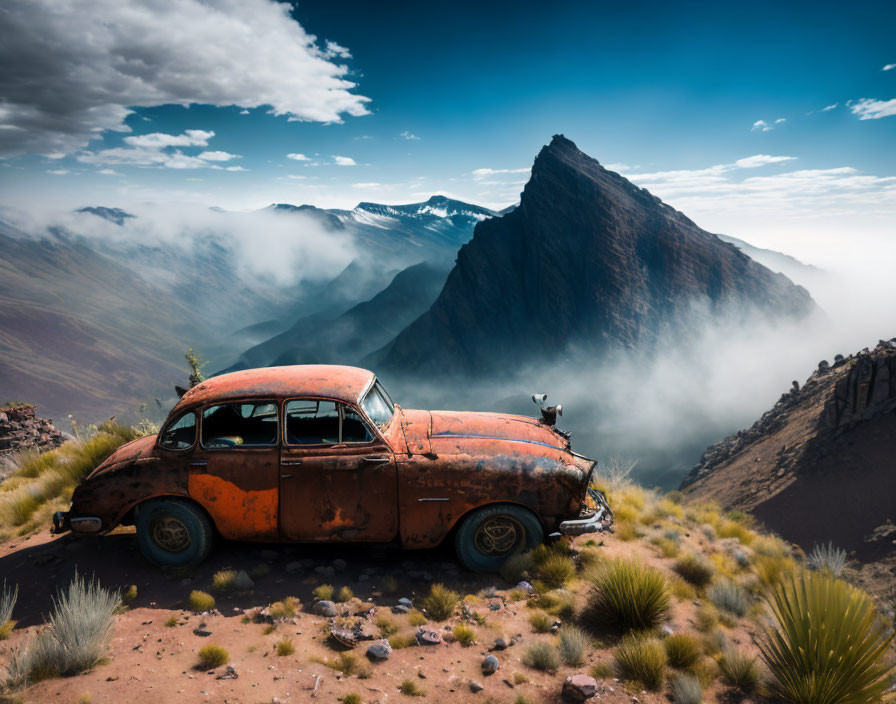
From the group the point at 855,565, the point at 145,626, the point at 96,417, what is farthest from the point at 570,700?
the point at 96,417

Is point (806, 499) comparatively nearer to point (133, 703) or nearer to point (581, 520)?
point (581, 520)

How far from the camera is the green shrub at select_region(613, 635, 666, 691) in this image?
3.48m

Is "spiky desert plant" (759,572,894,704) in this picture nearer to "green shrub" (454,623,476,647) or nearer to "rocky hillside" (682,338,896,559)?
"green shrub" (454,623,476,647)

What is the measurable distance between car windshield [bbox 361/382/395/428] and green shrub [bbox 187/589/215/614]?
2145mm

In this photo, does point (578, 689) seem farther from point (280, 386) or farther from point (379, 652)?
point (280, 386)

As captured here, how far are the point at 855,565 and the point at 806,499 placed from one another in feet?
16.9

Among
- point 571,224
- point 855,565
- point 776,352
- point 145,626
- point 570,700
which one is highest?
point 571,224

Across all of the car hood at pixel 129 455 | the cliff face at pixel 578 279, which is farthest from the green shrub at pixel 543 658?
the cliff face at pixel 578 279

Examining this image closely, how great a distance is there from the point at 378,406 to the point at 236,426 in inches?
63.3

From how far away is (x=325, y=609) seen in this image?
418 cm

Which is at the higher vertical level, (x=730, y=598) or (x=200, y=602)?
(x=200, y=602)

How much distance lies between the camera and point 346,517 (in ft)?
14.9

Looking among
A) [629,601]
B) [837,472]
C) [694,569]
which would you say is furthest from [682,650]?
[837,472]

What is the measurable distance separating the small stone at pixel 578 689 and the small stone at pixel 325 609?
201cm
